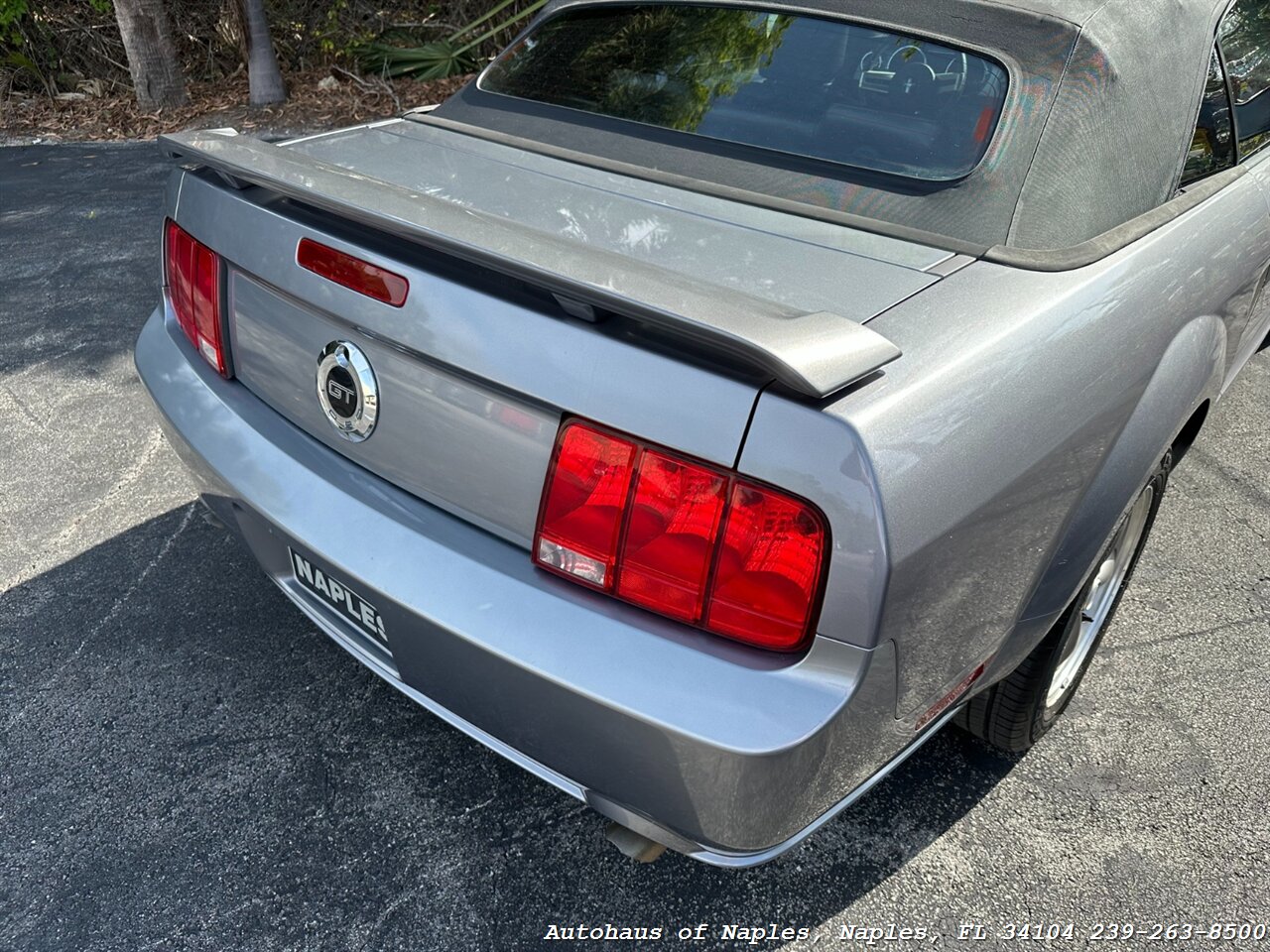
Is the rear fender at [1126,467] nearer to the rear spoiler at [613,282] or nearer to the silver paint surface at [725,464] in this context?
the silver paint surface at [725,464]

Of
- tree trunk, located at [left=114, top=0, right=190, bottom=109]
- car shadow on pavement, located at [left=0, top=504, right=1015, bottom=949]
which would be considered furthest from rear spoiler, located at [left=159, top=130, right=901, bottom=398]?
tree trunk, located at [left=114, top=0, right=190, bottom=109]

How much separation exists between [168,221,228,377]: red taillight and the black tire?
178 cm

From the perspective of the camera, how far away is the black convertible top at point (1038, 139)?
1.98 meters

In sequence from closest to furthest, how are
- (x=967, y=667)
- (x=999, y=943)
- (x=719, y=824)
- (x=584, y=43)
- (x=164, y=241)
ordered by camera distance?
(x=719, y=824)
(x=967, y=667)
(x=999, y=943)
(x=164, y=241)
(x=584, y=43)

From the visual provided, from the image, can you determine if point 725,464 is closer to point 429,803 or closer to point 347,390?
point 347,390

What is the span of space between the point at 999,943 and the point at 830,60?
6.11 ft

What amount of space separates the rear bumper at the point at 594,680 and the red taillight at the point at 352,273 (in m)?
0.35

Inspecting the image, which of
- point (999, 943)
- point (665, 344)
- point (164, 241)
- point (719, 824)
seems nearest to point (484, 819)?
point (719, 824)

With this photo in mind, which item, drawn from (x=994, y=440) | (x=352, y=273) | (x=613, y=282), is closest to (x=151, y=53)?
(x=352, y=273)

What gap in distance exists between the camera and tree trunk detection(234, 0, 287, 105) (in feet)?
27.9

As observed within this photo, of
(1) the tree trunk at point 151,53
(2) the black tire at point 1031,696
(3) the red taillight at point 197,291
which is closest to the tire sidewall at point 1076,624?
(2) the black tire at point 1031,696

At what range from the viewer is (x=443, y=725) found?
8.02 ft

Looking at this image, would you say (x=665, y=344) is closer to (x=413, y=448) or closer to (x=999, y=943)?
(x=413, y=448)

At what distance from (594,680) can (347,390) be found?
73 centimetres
